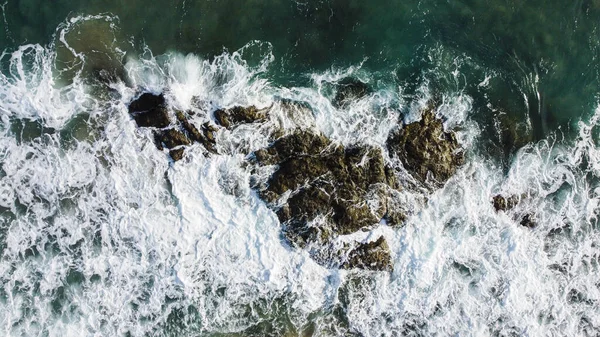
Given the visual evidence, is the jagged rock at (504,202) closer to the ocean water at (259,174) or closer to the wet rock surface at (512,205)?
the wet rock surface at (512,205)

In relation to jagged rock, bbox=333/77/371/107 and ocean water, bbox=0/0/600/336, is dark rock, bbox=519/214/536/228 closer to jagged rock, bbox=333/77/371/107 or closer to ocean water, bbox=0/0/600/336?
ocean water, bbox=0/0/600/336

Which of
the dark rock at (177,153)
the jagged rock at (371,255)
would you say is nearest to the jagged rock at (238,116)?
the dark rock at (177,153)

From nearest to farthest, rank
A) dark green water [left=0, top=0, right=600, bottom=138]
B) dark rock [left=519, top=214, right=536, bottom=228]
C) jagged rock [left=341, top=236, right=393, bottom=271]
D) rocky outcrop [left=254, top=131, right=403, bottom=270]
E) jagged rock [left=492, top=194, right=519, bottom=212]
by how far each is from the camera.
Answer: rocky outcrop [left=254, top=131, right=403, bottom=270]
dark green water [left=0, top=0, right=600, bottom=138]
jagged rock [left=341, top=236, right=393, bottom=271]
jagged rock [left=492, top=194, right=519, bottom=212]
dark rock [left=519, top=214, right=536, bottom=228]

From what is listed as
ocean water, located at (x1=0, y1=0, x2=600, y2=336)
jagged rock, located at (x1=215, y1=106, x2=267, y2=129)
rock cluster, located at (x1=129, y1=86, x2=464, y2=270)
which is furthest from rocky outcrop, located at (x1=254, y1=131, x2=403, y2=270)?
jagged rock, located at (x1=215, y1=106, x2=267, y2=129)

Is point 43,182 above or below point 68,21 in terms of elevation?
below

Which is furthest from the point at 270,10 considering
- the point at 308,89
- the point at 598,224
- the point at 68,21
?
the point at 598,224

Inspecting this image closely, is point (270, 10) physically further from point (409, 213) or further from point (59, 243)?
point (59, 243)
